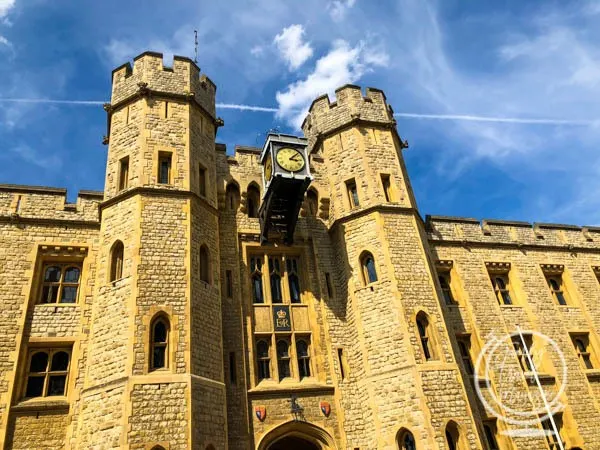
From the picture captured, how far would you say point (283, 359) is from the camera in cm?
1353

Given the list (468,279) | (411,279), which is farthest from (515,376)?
(411,279)

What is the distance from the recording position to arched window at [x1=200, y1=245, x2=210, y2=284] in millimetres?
13056

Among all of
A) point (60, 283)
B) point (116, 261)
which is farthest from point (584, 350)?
point (60, 283)

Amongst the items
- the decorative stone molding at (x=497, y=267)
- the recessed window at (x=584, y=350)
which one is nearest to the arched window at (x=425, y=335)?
the decorative stone molding at (x=497, y=267)

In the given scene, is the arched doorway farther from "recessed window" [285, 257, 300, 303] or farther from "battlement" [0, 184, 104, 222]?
"battlement" [0, 184, 104, 222]

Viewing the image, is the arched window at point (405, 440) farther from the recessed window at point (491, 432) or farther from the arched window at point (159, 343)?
the arched window at point (159, 343)

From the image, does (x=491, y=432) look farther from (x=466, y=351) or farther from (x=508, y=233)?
(x=508, y=233)

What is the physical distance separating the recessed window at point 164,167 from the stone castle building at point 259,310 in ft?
0.27

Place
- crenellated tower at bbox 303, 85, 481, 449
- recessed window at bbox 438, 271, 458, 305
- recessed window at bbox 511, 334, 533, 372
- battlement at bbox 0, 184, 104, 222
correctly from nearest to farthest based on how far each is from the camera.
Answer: crenellated tower at bbox 303, 85, 481, 449 < battlement at bbox 0, 184, 104, 222 < recessed window at bbox 511, 334, 533, 372 < recessed window at bbox 438, 271, 458, 305

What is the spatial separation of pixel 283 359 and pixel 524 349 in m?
8.83

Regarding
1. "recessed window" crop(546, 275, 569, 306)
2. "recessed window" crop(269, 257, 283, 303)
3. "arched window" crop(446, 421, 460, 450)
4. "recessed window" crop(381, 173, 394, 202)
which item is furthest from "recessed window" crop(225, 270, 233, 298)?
"recessed window" crop(546, 275, 569, 306)

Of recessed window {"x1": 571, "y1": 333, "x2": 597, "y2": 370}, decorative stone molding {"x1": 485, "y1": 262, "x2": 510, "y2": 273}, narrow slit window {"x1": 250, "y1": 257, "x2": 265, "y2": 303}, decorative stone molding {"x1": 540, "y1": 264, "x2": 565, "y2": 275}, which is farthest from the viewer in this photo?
decorative stone molding {"x1": 540, "y1": 264, "x2": 565, "y2": 275}

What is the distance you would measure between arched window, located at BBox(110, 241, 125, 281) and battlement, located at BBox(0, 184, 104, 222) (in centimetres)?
217

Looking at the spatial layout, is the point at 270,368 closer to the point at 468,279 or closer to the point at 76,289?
the point at 76,289
